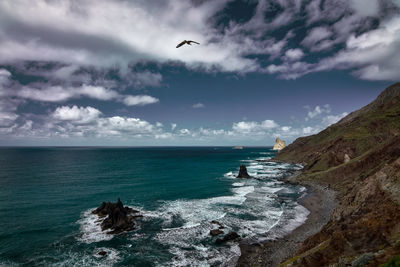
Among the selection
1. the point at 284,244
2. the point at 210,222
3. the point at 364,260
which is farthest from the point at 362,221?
the point at 210,222

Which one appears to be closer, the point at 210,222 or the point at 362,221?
the point at 362,221

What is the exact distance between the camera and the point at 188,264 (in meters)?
29.7

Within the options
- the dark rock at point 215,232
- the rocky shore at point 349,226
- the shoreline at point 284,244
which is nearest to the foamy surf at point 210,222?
the dark rock at point 215,232

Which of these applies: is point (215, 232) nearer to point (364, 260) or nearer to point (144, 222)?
point (144, 222)

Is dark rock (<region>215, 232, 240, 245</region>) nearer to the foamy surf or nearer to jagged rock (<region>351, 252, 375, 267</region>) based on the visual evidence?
the foamy surf

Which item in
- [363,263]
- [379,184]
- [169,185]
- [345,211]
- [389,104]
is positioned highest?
[389,104]

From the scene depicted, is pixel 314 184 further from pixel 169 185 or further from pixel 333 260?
pixel 333 260

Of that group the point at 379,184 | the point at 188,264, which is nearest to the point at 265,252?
the point at 188,264

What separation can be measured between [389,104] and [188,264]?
170m

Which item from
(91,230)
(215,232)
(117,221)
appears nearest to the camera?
(215,232)

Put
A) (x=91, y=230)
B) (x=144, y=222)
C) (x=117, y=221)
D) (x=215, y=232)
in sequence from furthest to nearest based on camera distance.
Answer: (x=144, y=222) < (x=117, y=221) < (x=91, y=230) < (x=215, y=232)

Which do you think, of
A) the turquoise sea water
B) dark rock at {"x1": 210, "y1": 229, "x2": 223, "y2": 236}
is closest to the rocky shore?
the turquoise sea water

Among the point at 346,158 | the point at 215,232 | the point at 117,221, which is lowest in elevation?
the point at 215,232

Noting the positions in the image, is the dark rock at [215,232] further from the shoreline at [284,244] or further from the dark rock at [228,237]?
the shoreline at [284,244]
